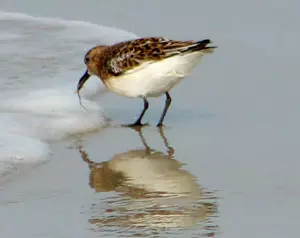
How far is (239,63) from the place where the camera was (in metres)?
9.84

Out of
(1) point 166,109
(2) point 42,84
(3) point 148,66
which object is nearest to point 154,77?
(3) point 148,66

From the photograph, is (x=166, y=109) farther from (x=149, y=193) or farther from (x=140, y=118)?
(x=149, y=193)

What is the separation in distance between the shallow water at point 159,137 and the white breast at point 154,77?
255 mm

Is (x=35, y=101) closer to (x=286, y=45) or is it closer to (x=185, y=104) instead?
(x=185, y=104)

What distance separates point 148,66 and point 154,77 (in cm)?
10

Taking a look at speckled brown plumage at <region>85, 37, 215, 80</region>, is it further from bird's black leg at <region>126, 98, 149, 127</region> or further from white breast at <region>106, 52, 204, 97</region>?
bird's black leg at <region>126, 98, 149, 127</region>

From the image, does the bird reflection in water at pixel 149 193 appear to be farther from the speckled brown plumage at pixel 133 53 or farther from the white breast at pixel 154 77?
the speckled brown plumage at pixel 133 53

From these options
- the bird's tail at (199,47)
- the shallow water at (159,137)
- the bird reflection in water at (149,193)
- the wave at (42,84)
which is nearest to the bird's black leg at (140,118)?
the shallow water at (159,137)

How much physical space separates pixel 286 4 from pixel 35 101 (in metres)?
4.15

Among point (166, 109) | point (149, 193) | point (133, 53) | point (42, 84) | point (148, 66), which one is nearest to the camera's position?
point (149, 193)

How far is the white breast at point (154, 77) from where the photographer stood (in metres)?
8.01

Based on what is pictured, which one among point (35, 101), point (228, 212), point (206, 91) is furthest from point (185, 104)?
point (228, 212)

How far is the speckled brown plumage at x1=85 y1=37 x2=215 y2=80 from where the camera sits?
26.2ft

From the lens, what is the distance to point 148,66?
26.9 feet
